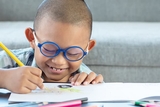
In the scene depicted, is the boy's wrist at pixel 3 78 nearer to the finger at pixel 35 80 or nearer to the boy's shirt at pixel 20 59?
the finger at pixel 35 80

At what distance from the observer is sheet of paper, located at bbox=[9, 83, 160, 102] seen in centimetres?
67

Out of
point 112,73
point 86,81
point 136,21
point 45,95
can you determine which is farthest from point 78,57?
point 136,21

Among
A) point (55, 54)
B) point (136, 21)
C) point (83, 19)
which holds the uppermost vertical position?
point (136, 21)

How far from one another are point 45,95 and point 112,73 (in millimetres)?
790

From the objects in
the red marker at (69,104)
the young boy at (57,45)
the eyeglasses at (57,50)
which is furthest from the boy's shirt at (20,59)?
the red marker at (69,104)

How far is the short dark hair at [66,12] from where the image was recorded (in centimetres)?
89

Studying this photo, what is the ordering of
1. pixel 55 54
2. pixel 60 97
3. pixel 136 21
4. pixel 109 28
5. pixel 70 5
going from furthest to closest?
pixel 136 21, pixel 109 28, pixel 70 5, pixel 55 54, pixel 60 97

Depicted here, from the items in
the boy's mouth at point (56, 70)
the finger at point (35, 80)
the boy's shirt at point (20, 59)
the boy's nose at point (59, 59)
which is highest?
the boy's shirt at point (20, 59)

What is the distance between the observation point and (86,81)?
82 cm

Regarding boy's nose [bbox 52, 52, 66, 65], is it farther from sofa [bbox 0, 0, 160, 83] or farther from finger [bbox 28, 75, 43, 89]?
sofa [bbox 0, 0, 160, 83]

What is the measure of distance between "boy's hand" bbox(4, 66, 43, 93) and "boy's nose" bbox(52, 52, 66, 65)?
10 centimetres

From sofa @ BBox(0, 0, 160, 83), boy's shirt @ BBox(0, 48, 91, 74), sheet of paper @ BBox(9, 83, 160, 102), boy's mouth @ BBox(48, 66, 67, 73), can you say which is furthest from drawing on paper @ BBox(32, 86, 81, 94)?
sofa @ BBox(0, 0, 160, 83)

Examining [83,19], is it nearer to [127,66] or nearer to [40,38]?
[40,38]

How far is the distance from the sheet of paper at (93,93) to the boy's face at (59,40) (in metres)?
0.09
